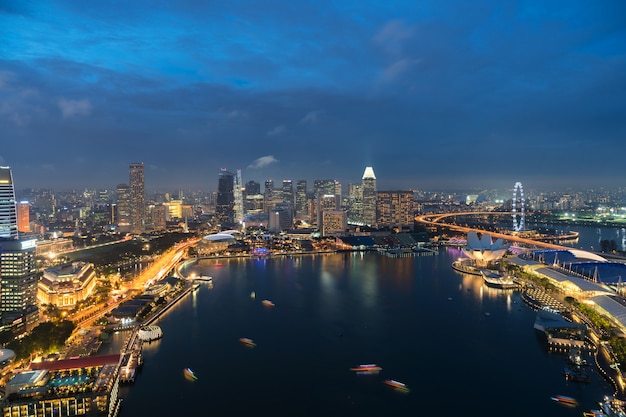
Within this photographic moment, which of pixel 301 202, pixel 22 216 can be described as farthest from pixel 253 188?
pixel 22 216

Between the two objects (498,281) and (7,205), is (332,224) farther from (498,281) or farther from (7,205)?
(7,205)

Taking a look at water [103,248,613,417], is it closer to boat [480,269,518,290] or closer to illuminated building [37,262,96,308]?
boat [480,269,518,290]

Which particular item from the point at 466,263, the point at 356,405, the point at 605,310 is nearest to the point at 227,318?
the point at 356,405

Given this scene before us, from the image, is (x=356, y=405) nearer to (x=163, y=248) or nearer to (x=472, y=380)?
(x=472, y=380)

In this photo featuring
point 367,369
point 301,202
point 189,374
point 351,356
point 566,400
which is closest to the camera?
point 566,400

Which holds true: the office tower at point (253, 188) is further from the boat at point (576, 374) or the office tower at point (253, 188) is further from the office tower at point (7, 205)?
the boat at point (576, 374)

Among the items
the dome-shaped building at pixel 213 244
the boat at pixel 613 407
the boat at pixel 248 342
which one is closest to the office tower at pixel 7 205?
the dome-shaped building at pixel 213 244
